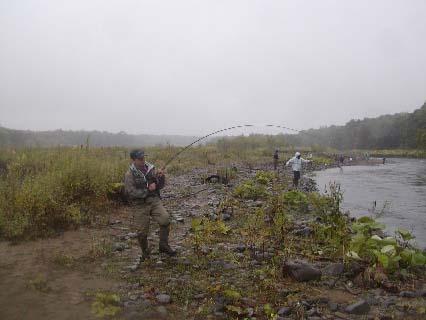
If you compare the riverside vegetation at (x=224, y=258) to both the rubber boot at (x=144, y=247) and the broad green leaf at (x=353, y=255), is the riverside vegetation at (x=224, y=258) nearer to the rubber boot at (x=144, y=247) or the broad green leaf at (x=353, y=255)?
the broad green leaf at (x=353, y=255)

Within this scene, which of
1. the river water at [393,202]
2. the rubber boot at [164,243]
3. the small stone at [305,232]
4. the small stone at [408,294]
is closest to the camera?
the small stone at [408,294]

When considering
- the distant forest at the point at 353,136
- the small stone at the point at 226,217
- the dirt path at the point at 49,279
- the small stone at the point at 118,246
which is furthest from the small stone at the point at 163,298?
the distant forest at the point at 353,136

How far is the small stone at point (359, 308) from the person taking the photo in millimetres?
4852

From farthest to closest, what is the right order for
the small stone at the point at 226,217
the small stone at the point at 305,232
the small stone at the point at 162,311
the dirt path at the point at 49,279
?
the small stone at the point at 226,217
the small stone at the point at 305,232
the dirt path at the point at 49,279
the small stone at the point at 162,311

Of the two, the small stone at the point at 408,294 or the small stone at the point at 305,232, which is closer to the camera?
the small stone at the point at 408,294

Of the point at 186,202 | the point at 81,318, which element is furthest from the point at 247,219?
the point at 81,318

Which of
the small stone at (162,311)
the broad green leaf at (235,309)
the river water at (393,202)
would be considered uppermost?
the broad green leaf at (235,309)

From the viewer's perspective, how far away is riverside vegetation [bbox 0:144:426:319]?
16.4 ft

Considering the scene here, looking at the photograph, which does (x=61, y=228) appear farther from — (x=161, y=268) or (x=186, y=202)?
(x=186, y=202)

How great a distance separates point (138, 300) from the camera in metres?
5.18

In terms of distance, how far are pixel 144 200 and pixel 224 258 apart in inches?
67.4

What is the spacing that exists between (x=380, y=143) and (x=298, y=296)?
227 ft

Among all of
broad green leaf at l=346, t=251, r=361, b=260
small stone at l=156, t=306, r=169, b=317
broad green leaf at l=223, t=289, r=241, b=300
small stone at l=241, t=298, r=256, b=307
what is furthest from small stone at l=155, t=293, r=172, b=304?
broad green leaf at l=346, t=251, r=361, b=260

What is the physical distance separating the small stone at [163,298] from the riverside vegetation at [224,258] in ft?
0.04
